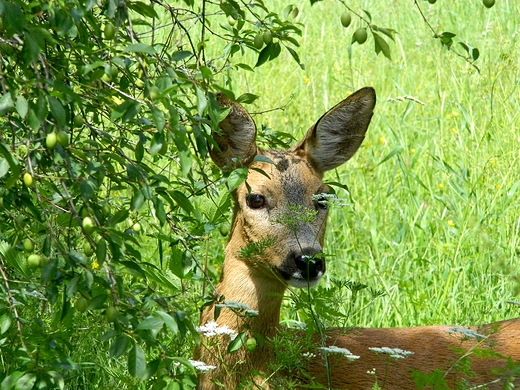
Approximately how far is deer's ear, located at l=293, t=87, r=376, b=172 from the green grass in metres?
0.25

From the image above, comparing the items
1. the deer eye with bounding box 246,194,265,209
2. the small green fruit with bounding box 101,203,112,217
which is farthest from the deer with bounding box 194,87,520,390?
the small green fruit with bounding box 101,203,112,217

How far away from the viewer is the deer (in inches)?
144

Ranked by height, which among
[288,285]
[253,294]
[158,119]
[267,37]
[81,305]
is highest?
[267,37]

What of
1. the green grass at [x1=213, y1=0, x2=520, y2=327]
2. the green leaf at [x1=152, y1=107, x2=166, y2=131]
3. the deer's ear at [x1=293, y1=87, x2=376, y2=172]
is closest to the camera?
the green leaf at [x1=152, y1=107, x2=166, y2=131]

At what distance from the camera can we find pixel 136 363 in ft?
7.16

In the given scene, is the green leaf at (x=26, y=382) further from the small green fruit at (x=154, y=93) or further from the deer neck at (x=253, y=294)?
the deer neck at (x=253, y=294)

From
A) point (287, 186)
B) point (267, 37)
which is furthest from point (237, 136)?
point (267, 37)

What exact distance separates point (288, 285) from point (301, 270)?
114 millimetres

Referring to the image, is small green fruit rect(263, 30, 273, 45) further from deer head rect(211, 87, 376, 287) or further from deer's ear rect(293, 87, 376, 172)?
deer's ear rect(293, 87, 376, 172)

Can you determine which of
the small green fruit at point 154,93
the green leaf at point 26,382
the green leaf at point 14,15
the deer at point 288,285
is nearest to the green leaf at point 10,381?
the green leaf at point 26,382

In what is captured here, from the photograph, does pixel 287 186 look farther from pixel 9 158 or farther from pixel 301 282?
pixel 9 158

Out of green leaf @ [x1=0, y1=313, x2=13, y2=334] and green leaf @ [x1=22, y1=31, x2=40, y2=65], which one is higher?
green leaf @ [x1=22, y1=31, x2=40, y2=65]

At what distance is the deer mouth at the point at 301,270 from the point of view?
11.7 ft

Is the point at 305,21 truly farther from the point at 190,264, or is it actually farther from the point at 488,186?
the point at 190,264
